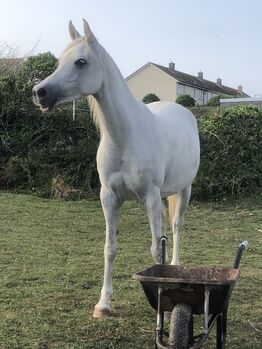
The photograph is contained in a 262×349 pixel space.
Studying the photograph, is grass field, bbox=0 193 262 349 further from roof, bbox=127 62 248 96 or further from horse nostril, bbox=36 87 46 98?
roof, bbox=127 62 248 96

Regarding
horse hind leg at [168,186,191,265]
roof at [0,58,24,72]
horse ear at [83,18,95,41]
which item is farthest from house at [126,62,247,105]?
horse ear at [83,18,95,41]

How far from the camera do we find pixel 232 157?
10625mm

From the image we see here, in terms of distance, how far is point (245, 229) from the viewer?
8164 millimetres

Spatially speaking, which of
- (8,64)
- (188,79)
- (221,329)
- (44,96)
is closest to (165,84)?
(188,79)

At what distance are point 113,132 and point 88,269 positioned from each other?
6.85 feet

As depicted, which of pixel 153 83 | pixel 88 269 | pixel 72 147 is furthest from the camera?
pixel 153 83

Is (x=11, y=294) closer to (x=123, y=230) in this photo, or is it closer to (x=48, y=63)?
(x=123, y=230)

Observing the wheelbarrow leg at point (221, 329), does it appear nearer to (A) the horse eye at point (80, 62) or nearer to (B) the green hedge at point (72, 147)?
(A) the horse eye at point (80, 62)

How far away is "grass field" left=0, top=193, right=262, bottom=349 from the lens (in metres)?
3.73

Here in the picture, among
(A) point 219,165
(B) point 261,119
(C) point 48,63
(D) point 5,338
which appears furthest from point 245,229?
(C) point 48,63

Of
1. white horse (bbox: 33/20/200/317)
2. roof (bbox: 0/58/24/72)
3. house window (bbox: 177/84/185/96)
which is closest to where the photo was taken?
white horse (bbox: 33/20/200/317)

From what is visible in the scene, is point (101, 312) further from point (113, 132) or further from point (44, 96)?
point (44, 96)

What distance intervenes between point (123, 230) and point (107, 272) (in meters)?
3.68

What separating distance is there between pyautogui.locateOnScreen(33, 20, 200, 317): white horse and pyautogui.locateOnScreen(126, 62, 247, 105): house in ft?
142
